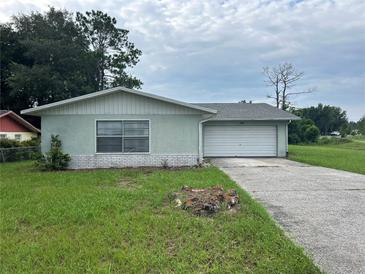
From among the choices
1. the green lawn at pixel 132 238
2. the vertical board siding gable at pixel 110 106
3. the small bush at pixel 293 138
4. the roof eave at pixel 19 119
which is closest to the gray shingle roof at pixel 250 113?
the vertical board siding gable at pixel 110 106

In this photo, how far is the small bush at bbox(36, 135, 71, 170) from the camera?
464 inches

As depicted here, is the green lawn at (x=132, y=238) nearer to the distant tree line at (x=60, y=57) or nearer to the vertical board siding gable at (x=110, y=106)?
the vertical board siding gable at (x=110, y=106)

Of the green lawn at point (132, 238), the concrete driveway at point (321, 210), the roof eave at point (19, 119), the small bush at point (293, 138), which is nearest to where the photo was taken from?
the green lawn at point (132, 238)

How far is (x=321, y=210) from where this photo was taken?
5.77 metres

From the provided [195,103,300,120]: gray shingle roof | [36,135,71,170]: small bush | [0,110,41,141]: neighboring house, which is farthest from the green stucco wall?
[0,110,41,141]: neighboring house

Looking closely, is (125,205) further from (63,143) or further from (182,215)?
(63,143)

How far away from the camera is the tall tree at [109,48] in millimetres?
30469

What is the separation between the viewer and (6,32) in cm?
2805

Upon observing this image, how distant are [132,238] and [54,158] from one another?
28.9ft

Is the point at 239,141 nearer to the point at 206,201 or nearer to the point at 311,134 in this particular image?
the point at 206,201

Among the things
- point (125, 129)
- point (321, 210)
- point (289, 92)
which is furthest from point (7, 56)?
point (289, 92)

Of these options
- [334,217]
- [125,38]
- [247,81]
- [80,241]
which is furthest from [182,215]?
[125,38]

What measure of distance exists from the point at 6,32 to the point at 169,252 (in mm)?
31411

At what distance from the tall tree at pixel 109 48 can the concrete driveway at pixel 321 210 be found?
919 inches
